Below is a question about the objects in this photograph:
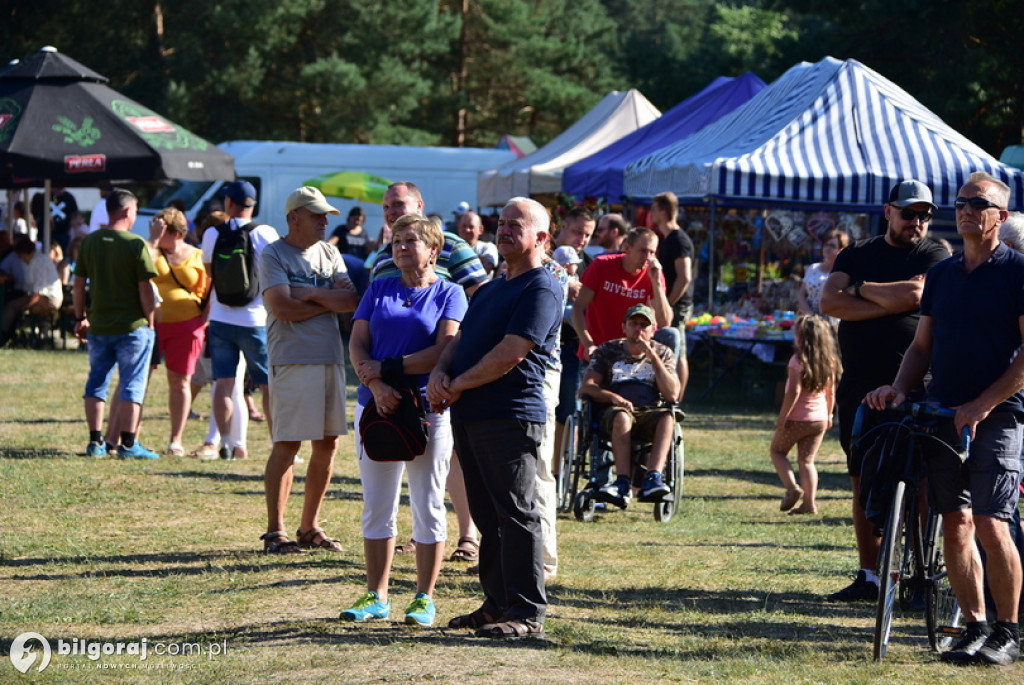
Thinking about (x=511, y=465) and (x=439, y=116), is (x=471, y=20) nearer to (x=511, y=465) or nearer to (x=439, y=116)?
(x=439, y=116)

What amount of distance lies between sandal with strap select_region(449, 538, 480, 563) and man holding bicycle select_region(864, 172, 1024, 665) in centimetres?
265

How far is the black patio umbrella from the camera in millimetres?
15016

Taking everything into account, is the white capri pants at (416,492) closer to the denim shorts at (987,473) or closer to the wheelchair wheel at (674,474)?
the denim shorts at (987,473)

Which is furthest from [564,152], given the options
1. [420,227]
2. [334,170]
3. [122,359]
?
[420,227]

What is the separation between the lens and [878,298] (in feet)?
20.8

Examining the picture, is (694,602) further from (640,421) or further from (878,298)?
(640,421)

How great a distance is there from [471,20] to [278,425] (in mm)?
40316

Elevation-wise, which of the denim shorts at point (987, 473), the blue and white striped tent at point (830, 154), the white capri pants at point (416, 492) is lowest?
the white capri pants at point (416, 492)

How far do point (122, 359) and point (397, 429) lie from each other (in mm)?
5288

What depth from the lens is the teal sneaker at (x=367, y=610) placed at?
584 centimetres

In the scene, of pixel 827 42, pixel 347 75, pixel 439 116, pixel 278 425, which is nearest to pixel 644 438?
pixel 278 425

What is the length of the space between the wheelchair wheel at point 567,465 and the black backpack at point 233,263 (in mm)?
2363

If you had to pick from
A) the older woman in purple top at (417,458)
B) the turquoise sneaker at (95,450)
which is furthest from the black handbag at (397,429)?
the turquoise sneaker at (95,450)

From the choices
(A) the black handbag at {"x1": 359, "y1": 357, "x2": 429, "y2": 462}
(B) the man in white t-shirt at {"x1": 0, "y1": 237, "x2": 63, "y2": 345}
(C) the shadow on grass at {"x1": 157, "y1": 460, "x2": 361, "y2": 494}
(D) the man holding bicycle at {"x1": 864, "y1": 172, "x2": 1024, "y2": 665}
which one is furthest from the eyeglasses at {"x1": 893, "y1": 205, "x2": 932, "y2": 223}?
(B) the man in white t-shirt at {"x1": 0, "y1": 237, "x2": 63, "y2": 345}
